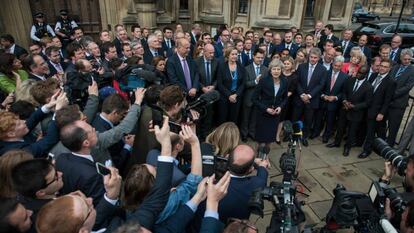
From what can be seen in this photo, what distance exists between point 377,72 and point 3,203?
618 centimetres

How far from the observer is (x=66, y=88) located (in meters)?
3.81

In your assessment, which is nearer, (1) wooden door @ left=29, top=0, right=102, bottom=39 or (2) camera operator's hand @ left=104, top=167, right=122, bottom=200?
(2) camera operator's hand @ left=104, top=167, right=122, bottom=200

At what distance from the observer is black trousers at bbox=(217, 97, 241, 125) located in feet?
19.2

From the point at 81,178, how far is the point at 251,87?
4028 millimetres

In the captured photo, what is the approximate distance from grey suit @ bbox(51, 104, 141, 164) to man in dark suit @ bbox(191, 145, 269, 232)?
1.28m

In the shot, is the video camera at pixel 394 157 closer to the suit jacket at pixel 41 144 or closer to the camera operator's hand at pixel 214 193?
the camera operator's hand at pixel 214 193

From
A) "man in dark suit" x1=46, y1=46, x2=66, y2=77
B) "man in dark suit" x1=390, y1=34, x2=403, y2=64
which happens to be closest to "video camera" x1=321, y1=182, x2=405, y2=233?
"man in dark suit" x1=46, y1=46, x2=66, y2=77

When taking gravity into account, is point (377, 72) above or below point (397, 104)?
above

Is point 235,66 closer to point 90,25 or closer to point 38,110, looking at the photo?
Answer: point 38,110

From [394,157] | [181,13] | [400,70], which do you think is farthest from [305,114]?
[181,13]

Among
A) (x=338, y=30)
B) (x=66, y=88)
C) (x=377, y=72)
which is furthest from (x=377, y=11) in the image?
(x=66, y=88)

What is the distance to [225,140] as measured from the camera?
10.3 ft

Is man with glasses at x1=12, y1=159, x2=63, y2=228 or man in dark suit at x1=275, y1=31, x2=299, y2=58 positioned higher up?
man in dark suit at x1=275, y1=31, x2=299, y2=58

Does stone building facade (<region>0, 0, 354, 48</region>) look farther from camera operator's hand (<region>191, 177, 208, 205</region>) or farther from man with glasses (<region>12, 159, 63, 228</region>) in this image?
camera operator's hand (<region>191, 177, 208, 205</region>)
